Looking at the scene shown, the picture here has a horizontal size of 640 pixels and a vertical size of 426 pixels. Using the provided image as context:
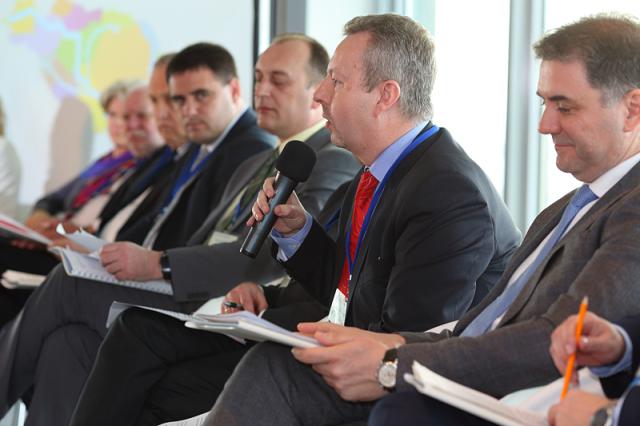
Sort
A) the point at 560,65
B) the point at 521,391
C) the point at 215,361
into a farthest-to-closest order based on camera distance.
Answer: the point at 215,361, the point at 560,65, the point at 521,391

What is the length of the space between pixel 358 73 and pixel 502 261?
2.23ft

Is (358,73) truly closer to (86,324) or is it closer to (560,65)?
(560,65)

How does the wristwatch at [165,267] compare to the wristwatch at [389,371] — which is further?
the wristwatch at [165,267]

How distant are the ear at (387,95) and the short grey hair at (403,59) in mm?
13

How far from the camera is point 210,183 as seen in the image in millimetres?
4707

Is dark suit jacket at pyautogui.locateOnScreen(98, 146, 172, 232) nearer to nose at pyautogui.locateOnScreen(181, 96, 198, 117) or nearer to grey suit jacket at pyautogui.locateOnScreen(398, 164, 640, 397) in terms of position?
nose at pyautogui.locateOnScreen(181, 96, 198, 117)

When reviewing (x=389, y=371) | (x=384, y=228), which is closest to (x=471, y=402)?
(x=389, y=371)

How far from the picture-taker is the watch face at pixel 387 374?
2.25 m

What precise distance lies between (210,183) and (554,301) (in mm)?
2652

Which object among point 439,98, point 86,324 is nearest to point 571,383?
point 86,324

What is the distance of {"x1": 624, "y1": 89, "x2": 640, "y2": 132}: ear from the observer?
233 cm

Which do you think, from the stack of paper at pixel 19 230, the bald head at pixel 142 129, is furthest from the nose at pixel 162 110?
the stack of paper at pixel 19 230

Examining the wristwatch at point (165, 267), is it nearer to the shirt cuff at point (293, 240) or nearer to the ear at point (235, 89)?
the shirt cuff at point (293, 240)

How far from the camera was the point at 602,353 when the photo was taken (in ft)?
6.18
